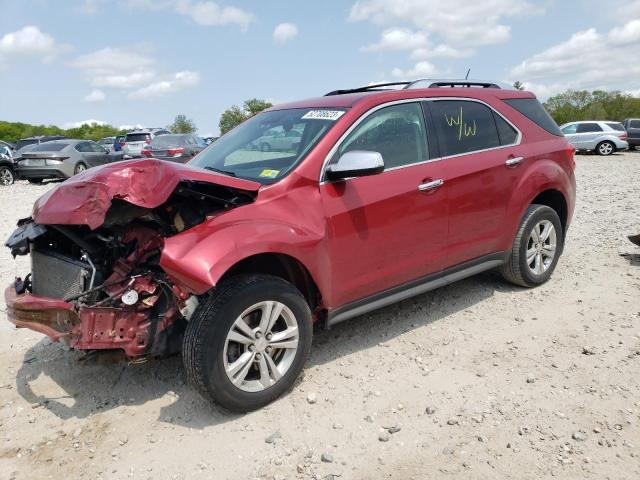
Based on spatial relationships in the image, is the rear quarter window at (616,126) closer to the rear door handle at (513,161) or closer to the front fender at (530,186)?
the front fender at (530,186)

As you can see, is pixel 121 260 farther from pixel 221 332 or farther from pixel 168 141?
pixel 168 141

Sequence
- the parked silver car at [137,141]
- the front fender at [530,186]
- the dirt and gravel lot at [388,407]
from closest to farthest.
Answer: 1. the dirt and gravel lot at [388,407]
2. the front fender at [530,186]
3. the parked silver car at [137,141]

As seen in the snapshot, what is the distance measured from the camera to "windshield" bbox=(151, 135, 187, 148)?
16859 millimetres

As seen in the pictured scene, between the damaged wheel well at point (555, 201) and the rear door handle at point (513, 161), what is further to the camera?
the damaged wheel well at point (555, 201)

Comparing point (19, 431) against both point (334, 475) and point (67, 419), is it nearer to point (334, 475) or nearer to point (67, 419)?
point (67, 419)

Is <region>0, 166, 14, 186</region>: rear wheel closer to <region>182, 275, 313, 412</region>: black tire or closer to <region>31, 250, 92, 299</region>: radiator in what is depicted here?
<region>31, 250, 92, 299</region>: radiator

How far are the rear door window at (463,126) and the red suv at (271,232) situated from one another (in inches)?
0.6

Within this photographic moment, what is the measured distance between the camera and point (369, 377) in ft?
11.6

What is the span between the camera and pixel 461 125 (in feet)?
14.0

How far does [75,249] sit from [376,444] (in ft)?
7.86

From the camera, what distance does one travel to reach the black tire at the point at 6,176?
1642 cm

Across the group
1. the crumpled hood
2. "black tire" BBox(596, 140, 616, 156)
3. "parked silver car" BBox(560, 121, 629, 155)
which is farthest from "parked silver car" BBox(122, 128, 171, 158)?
the crumpled hood

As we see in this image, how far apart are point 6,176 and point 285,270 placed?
16.3 m

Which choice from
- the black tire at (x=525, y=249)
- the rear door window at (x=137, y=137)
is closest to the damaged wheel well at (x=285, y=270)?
the black tire at (x=525, y=249)
